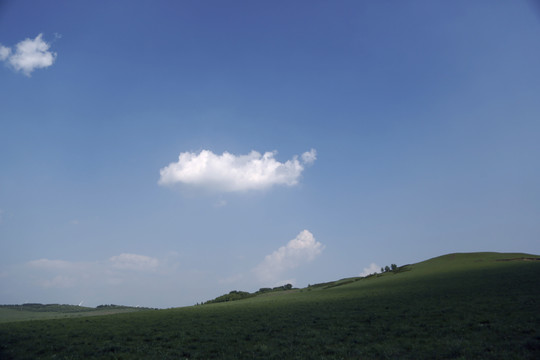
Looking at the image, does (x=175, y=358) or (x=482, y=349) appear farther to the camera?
(x=175, y=358)

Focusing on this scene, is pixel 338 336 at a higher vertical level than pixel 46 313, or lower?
higher

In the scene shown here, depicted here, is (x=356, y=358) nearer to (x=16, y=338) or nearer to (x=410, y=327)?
(x=410, y=327)

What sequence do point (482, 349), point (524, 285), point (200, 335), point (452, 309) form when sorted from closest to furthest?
point (482, 349) → point (200, 335) → point (452, 309) → point (524, 285)

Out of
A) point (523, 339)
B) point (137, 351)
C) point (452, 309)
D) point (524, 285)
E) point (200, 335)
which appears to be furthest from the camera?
point (524, 285)

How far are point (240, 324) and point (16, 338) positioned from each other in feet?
66.6

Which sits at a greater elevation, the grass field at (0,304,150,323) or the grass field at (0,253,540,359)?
the grass field at (0,253,540,359)

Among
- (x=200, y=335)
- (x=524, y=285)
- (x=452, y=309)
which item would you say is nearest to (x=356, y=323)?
(x=452, y=309)

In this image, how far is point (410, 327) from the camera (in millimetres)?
23219

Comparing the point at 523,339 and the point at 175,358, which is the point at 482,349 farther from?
the point at 175,358

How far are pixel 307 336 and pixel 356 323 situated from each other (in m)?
5.94

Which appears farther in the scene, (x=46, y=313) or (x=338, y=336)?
(x=46, y=313)

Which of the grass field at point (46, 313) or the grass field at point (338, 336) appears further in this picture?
the grass field at point (46, 313)

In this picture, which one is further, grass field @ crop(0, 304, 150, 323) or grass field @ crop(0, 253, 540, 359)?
grass field @ crop(0, 304, 150, 323)

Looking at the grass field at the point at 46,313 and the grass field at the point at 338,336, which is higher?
the grass field at the point at 338,336
